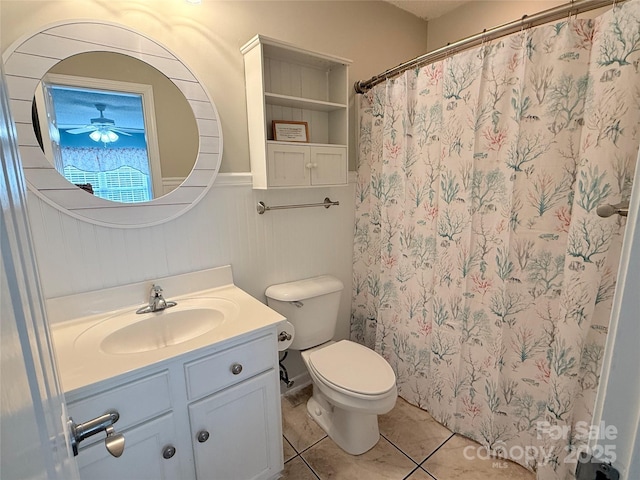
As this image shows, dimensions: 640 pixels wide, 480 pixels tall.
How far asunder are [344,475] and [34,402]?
1.53 m

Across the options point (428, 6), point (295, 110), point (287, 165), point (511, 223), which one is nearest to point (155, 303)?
point (287, 165)

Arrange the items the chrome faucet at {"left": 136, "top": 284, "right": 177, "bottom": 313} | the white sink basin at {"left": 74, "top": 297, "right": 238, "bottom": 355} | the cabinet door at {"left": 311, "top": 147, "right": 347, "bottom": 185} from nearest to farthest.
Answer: the white sink basin at {"left": 74, "top": 297, "right": 238, "bottom": 355}, the chrome faucet at {"left": 136, "top": 284, "right": 177, "bottom": 313}, the cabinet door at {"left": 311, "top": 147, "right": 347, "bottom": 185}

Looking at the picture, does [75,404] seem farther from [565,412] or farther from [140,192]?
[565,412]

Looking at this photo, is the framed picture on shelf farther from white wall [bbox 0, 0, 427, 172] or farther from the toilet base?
the toilet base

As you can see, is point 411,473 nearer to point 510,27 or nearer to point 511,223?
point 511,223

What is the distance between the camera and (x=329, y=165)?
5.63 ft

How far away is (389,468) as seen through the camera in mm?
1493

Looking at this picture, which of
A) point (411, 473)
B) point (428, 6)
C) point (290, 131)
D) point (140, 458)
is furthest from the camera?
point (428, 6)

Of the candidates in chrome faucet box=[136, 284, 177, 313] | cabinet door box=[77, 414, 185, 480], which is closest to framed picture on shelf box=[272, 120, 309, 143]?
chrome faucet box=[136, 284, 177, 313]

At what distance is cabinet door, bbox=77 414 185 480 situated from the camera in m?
0.94

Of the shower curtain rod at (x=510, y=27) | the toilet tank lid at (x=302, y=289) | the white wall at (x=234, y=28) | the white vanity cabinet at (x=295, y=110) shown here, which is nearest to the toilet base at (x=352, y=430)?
the toilet tank lid at (x=302, y=289)

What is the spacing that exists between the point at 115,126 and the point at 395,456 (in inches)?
77.1

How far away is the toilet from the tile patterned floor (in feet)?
0.20

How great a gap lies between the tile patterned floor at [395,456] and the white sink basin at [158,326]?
82 centimetres
